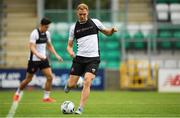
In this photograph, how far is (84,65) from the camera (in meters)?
15.0

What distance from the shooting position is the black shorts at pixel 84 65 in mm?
14750

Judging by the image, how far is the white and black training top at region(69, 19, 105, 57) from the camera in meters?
14.9

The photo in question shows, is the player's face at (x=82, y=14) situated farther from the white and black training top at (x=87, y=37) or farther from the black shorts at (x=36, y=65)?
the black shorts at (x=36, y=65)

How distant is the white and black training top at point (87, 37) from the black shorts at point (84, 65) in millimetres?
95

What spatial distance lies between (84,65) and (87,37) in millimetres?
652

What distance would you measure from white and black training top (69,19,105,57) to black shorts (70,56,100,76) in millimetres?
95

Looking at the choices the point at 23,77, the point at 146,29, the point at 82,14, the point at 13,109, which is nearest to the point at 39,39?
the point at 13,109

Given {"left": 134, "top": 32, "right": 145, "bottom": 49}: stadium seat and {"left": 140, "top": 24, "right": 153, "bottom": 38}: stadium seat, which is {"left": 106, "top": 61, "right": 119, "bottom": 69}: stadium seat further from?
{"left": 140, "top": 24, "right": 153, "bottom": 38}: stadium seat

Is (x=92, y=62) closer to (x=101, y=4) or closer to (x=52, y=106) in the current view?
(x=52, y=106)

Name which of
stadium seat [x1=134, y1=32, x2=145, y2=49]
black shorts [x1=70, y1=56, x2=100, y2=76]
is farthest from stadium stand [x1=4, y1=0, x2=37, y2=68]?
black shorts [x1=70, y1=56, x2=100, y2=76]

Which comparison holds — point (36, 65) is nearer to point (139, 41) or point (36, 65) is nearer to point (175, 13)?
point (139, 41)

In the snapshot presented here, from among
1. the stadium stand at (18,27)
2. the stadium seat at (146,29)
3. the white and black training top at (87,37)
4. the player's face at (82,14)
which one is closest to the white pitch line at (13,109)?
the white and black training top at (87,37)

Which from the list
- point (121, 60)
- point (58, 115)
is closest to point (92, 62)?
point (58, 115)

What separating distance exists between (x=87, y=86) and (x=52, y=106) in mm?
2922
